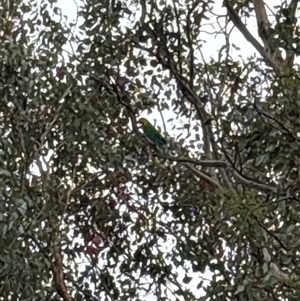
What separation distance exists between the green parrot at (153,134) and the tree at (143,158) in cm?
7

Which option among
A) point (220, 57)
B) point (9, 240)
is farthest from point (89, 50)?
point (9, 240)

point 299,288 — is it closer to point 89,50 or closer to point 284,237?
point 284,237

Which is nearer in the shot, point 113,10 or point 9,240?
point 9,240

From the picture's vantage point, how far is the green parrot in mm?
3731

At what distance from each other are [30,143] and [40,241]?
0.48 metres

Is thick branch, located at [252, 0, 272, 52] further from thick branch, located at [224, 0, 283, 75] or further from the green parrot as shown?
the green parrot

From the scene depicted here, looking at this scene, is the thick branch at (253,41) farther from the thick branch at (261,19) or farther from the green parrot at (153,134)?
the green parrot at (153,134)

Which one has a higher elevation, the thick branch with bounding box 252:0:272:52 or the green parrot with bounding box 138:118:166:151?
the thick branch with bounding box 252:0:272:52

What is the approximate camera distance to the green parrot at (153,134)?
12.2 feet

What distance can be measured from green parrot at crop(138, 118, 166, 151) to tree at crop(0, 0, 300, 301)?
0.07 meters

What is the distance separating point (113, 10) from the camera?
3.84 m

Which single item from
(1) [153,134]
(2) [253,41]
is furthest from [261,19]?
(1) [153,134]

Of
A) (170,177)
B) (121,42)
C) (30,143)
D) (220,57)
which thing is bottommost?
(30,143)

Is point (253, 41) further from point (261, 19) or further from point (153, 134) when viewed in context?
point (153, 134)
